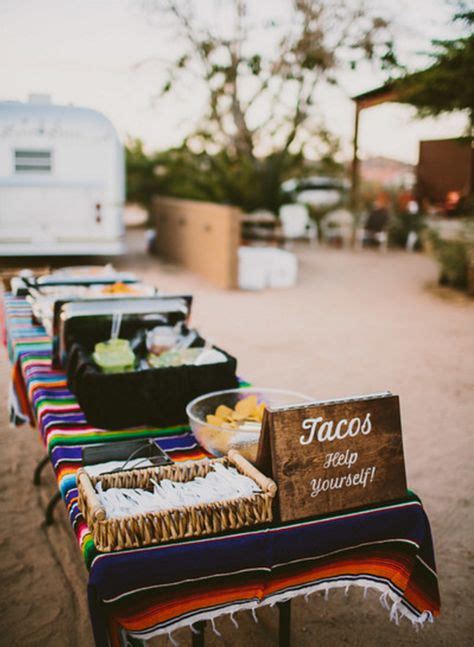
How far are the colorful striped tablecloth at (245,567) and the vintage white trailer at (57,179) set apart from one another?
727 cm

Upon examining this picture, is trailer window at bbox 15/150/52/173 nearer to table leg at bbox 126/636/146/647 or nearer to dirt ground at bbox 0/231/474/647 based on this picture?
dirt ground at bbox 0/231/474/647

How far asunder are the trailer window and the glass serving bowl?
7.30 meters

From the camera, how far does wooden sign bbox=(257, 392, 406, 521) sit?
1.69 metres

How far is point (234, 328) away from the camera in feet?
23.7

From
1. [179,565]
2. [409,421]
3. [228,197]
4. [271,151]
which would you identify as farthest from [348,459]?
[271,151]

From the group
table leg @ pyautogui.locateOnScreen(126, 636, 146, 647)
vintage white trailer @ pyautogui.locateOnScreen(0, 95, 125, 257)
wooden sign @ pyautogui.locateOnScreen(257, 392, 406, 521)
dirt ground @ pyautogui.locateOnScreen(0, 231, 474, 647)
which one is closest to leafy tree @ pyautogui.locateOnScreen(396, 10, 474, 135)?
dirt ground @ pyautogui.locateOnScreen(0, 231, 474, 647)

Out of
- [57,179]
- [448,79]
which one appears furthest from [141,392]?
[448,79]

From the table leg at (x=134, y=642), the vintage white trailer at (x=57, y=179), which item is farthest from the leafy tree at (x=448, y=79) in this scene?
the table leg at (x=134, y=642)

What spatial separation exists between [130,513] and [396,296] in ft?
28.0

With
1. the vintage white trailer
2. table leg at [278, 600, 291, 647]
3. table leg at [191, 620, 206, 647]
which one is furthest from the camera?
the vintage white trailer

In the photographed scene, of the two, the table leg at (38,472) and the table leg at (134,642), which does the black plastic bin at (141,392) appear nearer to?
the table leg at (134,642)

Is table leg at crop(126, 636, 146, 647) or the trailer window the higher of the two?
the trailer window

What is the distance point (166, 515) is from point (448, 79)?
31.2 feet

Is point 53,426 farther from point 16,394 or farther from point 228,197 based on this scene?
point 228,197
